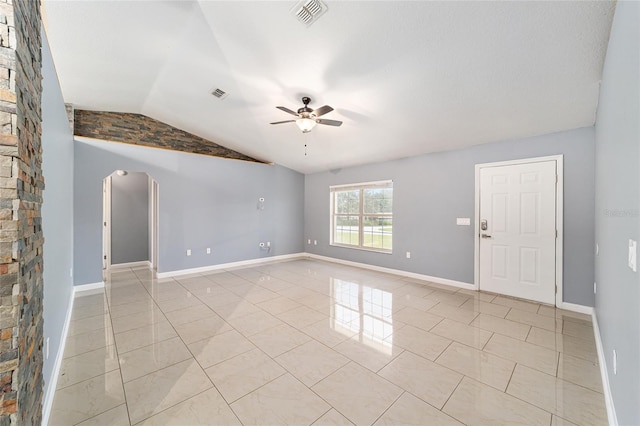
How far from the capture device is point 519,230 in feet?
12.5

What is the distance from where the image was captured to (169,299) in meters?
3.84

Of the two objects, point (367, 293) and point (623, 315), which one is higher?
point (623, 315)

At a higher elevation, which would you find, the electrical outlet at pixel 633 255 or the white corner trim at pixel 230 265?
the electrical outlet at pixel 633 255

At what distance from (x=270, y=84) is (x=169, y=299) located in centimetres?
335

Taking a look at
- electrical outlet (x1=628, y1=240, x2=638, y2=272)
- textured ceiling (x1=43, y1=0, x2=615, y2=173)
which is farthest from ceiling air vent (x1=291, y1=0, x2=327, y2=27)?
electrical outlet (x1=628, y1=240, x2=638, y2=272)

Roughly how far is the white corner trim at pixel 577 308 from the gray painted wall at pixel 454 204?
5cm

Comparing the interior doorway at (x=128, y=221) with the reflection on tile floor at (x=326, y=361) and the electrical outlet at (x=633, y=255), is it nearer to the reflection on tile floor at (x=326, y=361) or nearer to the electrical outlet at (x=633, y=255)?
the reflection on tile floor at (x=326, y=361)

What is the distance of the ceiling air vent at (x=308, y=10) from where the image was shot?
86.5 inches

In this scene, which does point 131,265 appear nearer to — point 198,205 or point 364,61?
point 198,205

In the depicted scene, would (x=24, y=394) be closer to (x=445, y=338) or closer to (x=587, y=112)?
(x=445, y=338)

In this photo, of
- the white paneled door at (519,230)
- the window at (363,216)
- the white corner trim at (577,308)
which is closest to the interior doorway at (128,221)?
the window at (363,216)

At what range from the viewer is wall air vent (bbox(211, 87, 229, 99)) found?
379 centimetres

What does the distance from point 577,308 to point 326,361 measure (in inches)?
134

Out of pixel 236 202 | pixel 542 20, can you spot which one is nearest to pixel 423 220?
pixel 542 20
